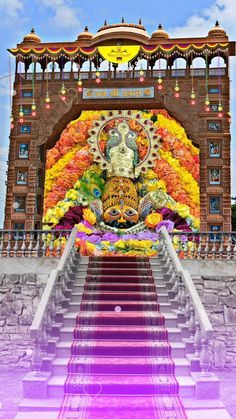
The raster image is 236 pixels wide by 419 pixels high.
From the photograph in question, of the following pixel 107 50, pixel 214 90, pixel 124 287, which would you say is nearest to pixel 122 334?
pixel 124 287

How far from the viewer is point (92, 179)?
1348 centimetres

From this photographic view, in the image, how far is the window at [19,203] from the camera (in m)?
13.0

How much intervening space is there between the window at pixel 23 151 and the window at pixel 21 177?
430 mm

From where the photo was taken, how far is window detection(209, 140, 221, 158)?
12.7 m

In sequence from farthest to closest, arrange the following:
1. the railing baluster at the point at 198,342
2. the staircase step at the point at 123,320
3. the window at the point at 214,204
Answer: the window at the point at 214,204, the staircase step at the point at 123,320, the railing baluster at the point at 198,342

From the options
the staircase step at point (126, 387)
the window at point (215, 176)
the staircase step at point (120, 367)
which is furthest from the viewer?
the window at point (215, 176)

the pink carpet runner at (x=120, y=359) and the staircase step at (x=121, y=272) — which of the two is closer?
the pink carpet runner at (x=120, y=359)

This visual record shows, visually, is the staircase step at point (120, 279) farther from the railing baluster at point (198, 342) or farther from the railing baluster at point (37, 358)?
the railing baluster at point (37, 358)

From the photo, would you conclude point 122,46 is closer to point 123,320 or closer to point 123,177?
point 123,177

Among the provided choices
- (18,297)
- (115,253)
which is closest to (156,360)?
(18,297)

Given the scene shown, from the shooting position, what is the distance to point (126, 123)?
13.7 meters

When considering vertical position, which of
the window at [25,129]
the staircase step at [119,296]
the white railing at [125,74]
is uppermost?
the white railing at [125,74]

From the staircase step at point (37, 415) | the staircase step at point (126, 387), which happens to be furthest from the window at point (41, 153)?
the staircase step at point (37, 415)

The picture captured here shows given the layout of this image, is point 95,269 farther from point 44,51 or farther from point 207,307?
point 44,51
